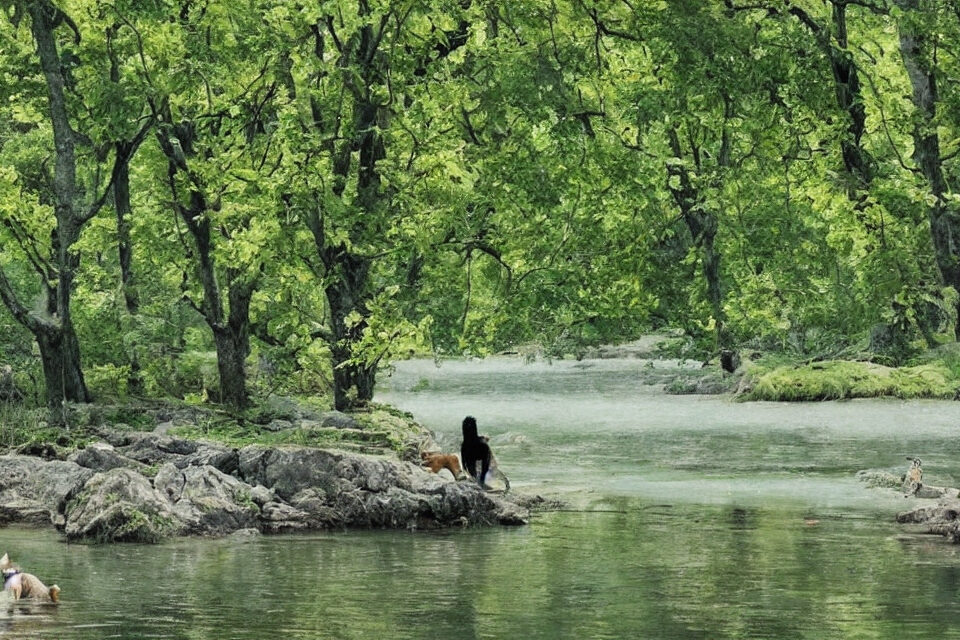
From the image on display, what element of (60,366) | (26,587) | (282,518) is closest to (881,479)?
(282,518)

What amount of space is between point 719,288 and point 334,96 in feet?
62.8

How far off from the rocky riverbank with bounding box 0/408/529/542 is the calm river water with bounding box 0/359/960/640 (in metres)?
0.61

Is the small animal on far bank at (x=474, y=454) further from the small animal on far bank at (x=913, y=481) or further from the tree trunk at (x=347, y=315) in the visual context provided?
the small animal on far bank at (x=913, y=481)

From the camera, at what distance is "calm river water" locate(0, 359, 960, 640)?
45.3 ft

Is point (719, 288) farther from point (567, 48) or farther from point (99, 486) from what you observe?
point (99, 486)

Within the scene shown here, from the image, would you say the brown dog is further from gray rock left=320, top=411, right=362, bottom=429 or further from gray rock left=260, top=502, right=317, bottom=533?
gray rock left=260, top=502, right=317, bottom=533

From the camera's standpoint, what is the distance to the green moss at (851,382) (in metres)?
45.5

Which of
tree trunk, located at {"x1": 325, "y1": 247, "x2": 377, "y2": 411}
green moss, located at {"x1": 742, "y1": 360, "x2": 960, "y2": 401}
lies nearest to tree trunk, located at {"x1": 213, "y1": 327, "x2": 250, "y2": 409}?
tree trunk, located at {"x1": 325, "y1": 247, "x2": 377, "y2": 411}

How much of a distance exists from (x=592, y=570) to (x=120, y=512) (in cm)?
625

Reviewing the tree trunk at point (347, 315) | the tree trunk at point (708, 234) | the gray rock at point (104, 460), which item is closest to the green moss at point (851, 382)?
the tree trunk at point (708, 234)

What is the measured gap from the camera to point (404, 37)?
1198 inches

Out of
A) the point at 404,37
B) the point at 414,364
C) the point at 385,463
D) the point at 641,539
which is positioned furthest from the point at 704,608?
the point at 414,364

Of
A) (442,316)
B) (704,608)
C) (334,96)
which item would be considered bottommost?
(704,608)

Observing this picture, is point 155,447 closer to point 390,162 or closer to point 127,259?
point 390,162
